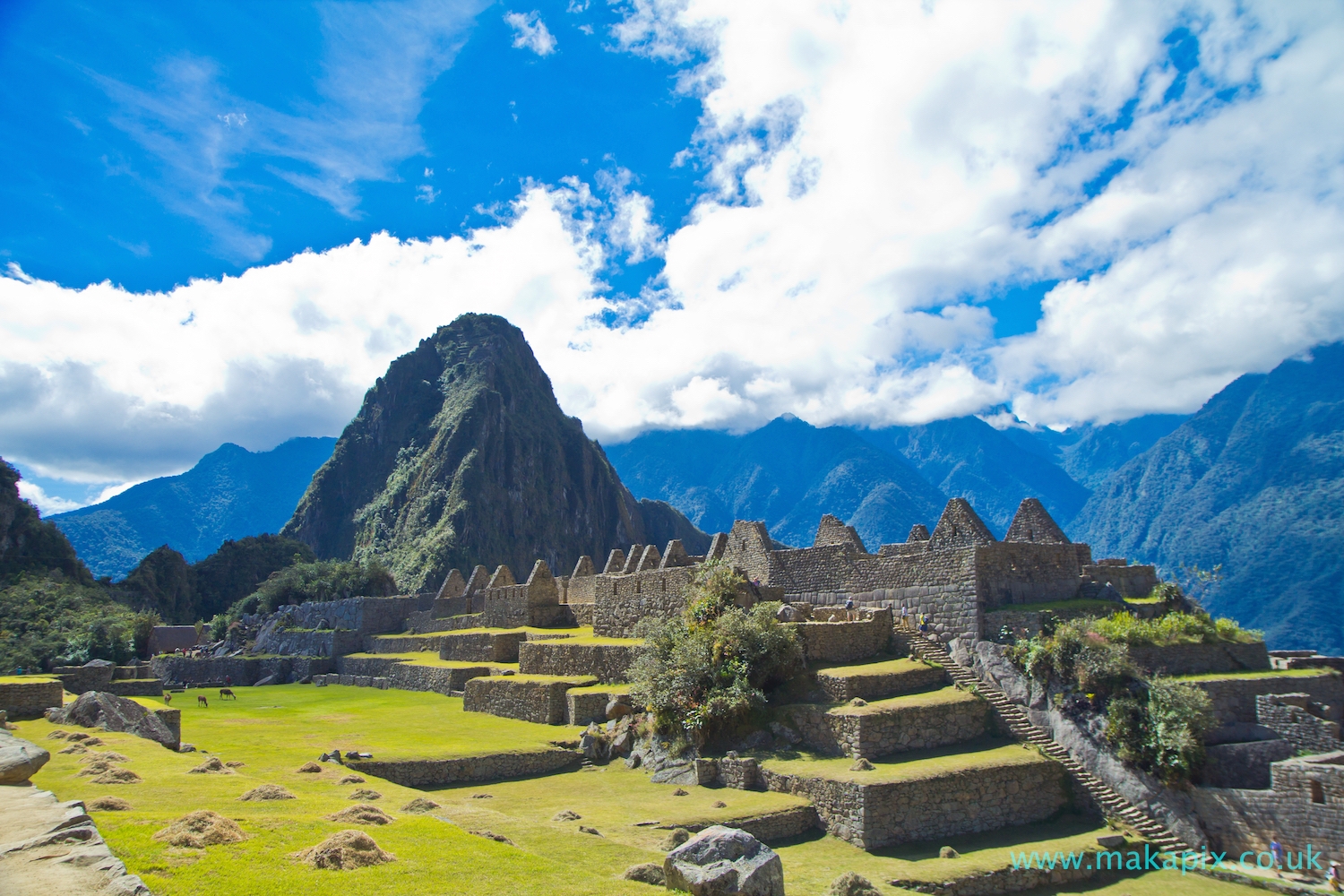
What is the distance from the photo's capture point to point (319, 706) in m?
30.7

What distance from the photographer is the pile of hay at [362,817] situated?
10852 millimetres

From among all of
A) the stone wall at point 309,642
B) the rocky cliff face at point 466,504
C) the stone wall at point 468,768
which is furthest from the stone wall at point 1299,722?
the rocky cliff face at point 466,504

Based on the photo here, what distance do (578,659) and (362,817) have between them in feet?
51.0

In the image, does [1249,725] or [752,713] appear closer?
[1249,725]

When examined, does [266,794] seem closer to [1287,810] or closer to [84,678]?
[1287,810]

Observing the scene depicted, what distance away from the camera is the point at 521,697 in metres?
25.4

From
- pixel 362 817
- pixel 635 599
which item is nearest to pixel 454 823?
pixel 362 817

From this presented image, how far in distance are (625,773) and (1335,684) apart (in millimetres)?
16795

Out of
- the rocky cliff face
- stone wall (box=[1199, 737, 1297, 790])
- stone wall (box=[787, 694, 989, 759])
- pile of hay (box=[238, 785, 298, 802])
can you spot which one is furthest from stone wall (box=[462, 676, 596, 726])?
the rocky cliff face

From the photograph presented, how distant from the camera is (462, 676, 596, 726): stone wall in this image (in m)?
24.2

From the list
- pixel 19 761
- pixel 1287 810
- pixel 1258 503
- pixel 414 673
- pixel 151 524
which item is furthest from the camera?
pixel 151 524

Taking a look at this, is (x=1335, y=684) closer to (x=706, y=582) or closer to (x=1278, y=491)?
(x=706, y=582)

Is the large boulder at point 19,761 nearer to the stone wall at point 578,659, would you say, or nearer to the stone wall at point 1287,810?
the stone wall at point 578,659

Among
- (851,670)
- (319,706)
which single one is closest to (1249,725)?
(851,670)
